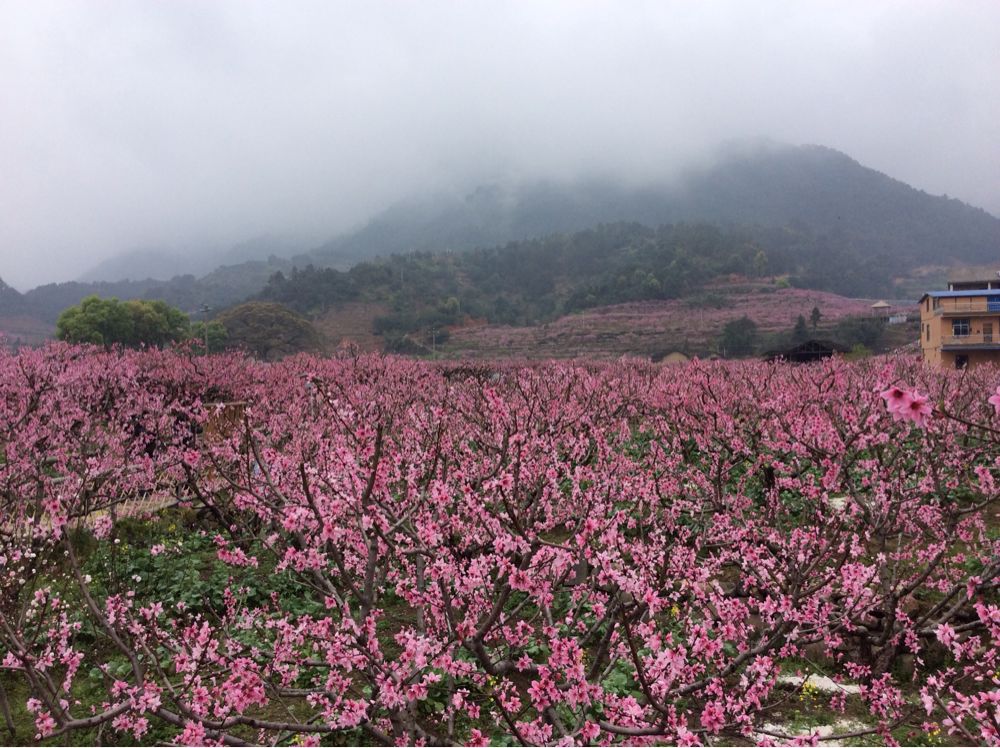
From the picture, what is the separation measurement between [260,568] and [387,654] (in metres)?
3.14

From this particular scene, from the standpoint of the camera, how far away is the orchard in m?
3.32

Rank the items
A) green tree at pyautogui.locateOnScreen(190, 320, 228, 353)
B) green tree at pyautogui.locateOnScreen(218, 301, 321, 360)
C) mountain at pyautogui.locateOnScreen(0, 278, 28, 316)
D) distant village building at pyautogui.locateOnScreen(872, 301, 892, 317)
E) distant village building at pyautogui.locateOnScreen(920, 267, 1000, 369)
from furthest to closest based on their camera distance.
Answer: mountain at pyautogui.locateOnScreen(0, 278, 28, 316) → distant village building at pyautogui.locateOnScreen(872, 301, 892, 317) → green tree at pyautogui.locateOnScreen(218, 301, 321, 360) → green tree at pyautogui.locateOnScreen(190, 320, 228, 353) → distant village building at pyautogui.locateOnScreen(920, 267, 1000, 369)

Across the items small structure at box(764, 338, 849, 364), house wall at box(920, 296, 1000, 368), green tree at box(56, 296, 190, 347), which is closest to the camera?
house wall at box(920, 296, 1000, 368)

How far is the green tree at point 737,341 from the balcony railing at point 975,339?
18.1 meters

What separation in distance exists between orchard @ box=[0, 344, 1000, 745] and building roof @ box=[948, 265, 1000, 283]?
55807 millimetres

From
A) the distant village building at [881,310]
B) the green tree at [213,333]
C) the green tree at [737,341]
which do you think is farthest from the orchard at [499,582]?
the distant village building at [881,310]

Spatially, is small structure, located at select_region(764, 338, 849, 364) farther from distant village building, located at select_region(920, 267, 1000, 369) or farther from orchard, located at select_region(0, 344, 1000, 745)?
orchard, located at select_region(0, 344, 1000, 745)

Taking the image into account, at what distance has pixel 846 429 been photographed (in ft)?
29.6

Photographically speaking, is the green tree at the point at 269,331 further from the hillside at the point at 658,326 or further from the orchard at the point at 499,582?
the orchard at the point at 499,582

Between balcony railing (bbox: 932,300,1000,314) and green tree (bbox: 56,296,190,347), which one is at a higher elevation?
green tree (bbox: 56,296,190,347)

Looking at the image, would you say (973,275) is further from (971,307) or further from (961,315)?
(961,315)

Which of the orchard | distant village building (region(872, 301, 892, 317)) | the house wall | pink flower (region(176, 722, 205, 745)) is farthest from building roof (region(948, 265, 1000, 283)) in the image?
pink flower (region(176, 722, 205, 745))

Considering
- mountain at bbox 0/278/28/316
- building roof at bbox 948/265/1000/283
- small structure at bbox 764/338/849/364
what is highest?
mountain at bbox 0/278/28/316

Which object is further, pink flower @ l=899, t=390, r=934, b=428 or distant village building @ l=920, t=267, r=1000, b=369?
distant village building @ l=920, t=267, r=1000, b=369
